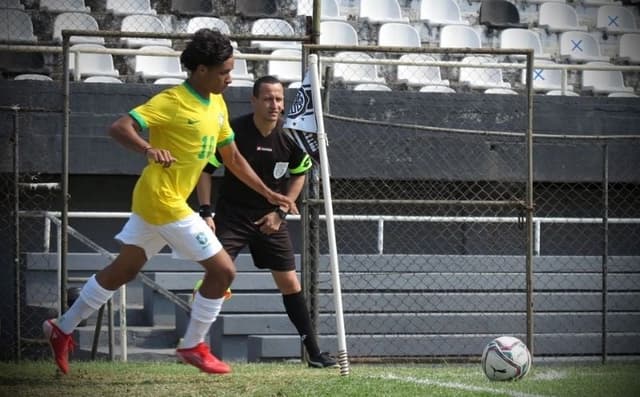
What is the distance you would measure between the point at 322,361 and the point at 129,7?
7.92 meters

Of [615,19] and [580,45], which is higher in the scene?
[615,19]

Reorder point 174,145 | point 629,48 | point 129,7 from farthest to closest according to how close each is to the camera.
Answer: point 629,48 → point 129,7 → point 174,145

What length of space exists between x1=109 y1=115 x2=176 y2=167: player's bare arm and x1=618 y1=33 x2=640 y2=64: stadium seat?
11575 millimetres

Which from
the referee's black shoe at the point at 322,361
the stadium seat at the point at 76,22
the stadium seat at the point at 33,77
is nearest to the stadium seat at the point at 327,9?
the stadium seat at the point at 76,22

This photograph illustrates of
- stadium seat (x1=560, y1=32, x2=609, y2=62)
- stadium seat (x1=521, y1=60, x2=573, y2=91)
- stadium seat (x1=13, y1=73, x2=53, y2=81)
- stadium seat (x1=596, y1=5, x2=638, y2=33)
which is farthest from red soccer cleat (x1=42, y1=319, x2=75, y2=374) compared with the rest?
stadium seat (x1=596, y1=5, x2=638, y2=33)

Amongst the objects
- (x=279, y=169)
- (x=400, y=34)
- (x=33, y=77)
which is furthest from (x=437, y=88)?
(x=279, y=169)

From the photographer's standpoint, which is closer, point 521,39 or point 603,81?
point 603,81

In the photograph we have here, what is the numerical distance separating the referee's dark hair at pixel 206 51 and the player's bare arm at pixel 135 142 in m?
0.56

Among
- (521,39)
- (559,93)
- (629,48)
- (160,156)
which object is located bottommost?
(160,156)

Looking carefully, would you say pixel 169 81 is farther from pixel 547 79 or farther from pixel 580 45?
pixel 580 45

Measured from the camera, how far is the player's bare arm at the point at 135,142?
6.45 meters

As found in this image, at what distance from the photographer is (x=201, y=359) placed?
7031mm

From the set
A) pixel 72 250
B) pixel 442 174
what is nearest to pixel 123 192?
pixel 72 250

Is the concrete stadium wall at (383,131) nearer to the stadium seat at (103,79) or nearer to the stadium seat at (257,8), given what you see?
the stadium seat at (103,79)
